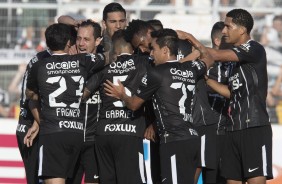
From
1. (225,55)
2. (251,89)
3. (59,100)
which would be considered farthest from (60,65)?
(251,89)

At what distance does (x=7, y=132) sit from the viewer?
11.9m

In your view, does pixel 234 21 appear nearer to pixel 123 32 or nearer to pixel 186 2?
pixel 123 32

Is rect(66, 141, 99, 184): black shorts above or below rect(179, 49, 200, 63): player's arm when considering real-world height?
below

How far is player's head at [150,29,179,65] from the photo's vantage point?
8609 mm

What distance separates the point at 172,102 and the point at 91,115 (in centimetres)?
123

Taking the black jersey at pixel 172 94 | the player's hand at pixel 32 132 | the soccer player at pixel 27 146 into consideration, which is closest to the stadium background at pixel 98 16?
the soccer player at pixel 27 146

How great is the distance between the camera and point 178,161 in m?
8.51

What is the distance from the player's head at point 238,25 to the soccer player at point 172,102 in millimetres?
552

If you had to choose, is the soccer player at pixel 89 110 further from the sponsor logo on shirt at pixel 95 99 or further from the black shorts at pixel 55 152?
the black shorts at pixel 55 152

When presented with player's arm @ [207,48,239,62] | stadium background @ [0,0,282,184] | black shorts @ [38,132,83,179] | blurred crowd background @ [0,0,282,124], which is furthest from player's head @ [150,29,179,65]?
blurred crowd background @ [0,0,282,124]

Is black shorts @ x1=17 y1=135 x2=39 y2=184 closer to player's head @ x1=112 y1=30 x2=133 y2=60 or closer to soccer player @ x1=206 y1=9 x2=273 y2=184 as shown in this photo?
player's head @ x1=112 y1=30 x2=133 y2=60

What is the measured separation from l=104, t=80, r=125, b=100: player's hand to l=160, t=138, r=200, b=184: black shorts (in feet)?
2.51

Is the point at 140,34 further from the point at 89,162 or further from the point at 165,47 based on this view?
the point at 89,162

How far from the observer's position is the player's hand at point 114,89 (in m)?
8.88
